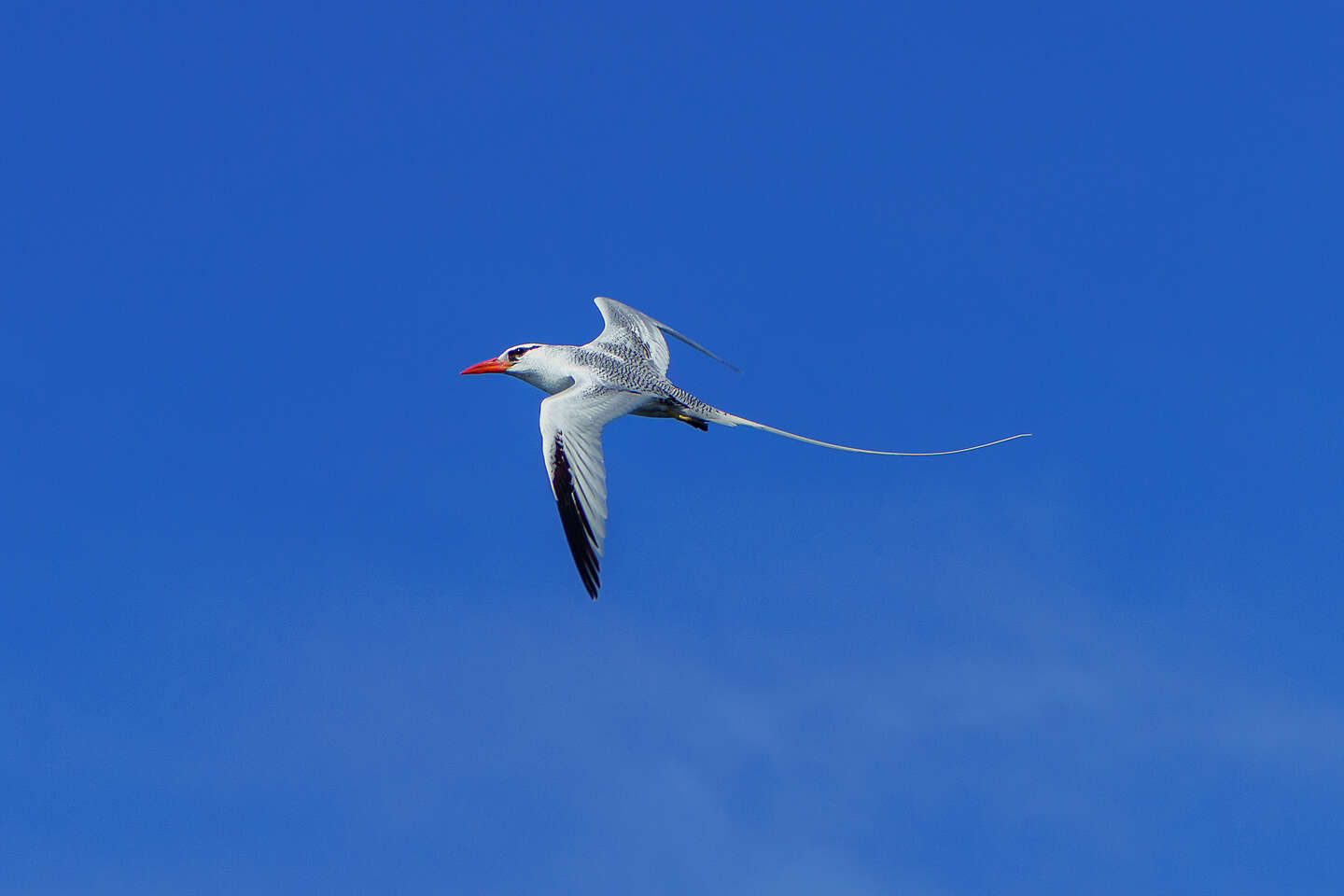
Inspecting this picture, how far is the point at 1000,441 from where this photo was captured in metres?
16.6

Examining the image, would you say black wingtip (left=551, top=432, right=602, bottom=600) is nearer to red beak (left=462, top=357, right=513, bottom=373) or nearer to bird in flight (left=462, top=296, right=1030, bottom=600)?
bird in flight (left=462, top=296, right=1030, bottom=600)

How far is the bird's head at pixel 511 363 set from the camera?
2128 centimetres

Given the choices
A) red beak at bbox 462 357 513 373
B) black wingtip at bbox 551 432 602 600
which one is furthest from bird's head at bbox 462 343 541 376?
black wingtip at bbox 551 432 602 600

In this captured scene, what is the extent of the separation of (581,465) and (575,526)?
1.00m

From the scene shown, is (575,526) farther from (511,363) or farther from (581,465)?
Result: (511,363)

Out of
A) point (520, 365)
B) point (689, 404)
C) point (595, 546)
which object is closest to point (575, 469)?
point (595, 546)

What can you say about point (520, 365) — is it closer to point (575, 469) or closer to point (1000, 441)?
point (575, 469)

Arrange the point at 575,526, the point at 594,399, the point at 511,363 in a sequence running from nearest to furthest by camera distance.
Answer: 1. the point at 575,526
2. the point at 594,399
3. the point at 511,363

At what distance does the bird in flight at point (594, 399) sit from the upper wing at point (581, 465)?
1cm

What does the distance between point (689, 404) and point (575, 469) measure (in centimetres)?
338

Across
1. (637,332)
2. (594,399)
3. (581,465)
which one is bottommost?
(581,465)

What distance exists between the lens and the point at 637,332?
2373cm

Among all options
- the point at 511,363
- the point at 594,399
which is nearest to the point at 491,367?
the point at 511,363

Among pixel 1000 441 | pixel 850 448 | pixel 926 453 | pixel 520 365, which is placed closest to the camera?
pixel 926 453
